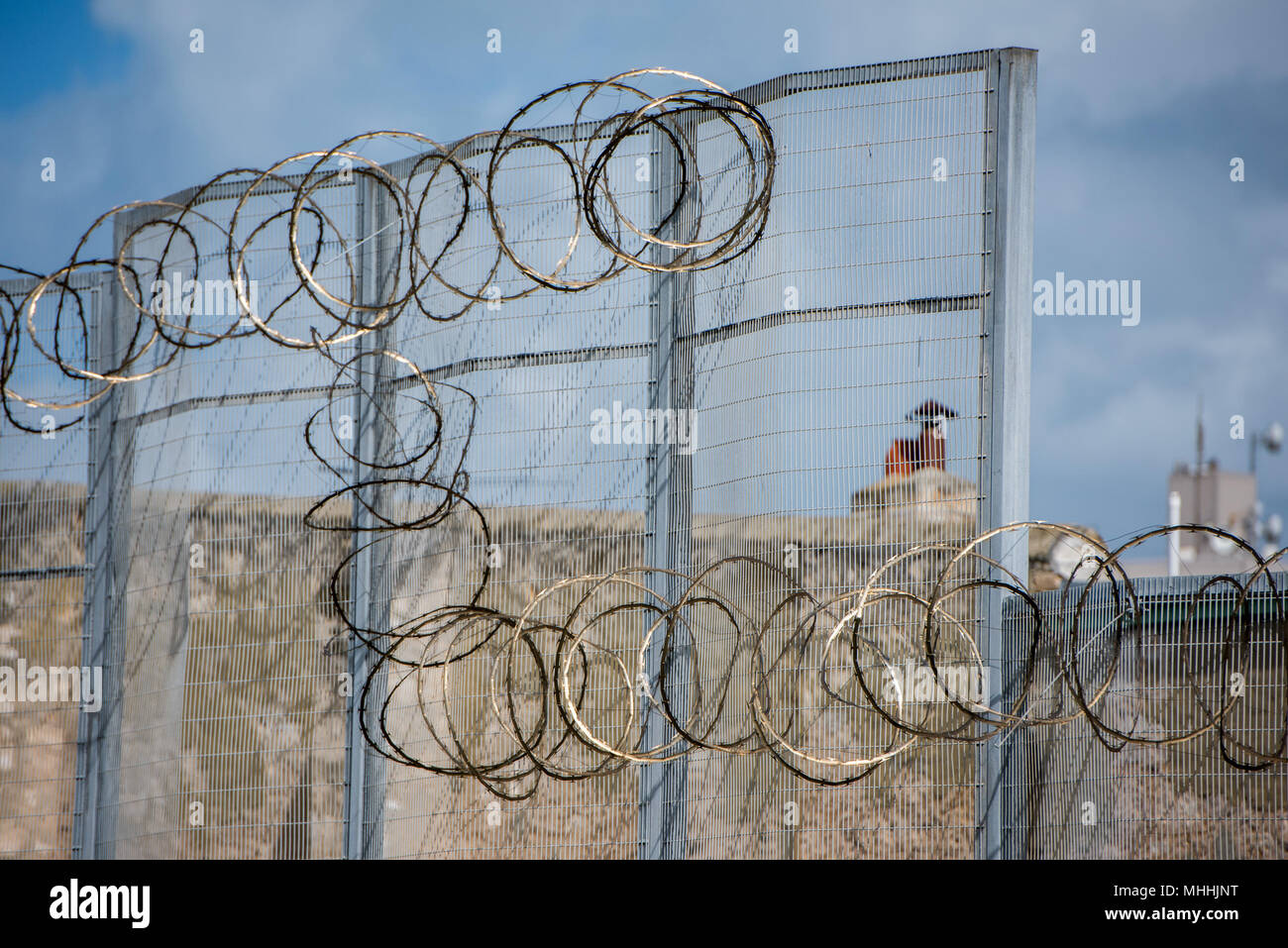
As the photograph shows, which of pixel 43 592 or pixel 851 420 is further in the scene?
pixel 43 592

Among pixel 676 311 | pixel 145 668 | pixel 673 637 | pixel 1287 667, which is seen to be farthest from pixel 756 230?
pixel 145 668

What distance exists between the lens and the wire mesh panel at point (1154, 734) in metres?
7.70

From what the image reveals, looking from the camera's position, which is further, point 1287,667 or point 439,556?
point 439,556

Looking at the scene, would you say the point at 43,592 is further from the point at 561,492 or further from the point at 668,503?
the point at 668,503

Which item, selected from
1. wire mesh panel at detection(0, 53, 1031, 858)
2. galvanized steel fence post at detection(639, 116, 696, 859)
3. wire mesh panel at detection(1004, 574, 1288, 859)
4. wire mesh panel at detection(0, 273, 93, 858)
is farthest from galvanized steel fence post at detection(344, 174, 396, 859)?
wire mesh panel at detection(1004, 574, 1288, 859)

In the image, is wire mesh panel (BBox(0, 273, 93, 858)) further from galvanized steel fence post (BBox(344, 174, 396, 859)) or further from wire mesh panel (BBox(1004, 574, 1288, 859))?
wire mesh panel (BBox(1004, 574, 1288, 859))

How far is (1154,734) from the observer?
7.91 metres

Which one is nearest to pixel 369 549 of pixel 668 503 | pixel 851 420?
pixel 668 503

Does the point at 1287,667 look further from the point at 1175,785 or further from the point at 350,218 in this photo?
the point at 350,218

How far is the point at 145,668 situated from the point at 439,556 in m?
2.62

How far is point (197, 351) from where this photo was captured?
10367 millimetres

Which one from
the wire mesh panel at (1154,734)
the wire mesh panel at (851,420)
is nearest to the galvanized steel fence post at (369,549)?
the wire mesh panel at (851,420)
